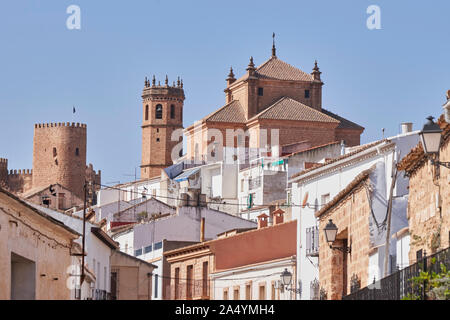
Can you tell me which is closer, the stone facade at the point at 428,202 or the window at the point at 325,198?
the stone facade at the point at 428,202

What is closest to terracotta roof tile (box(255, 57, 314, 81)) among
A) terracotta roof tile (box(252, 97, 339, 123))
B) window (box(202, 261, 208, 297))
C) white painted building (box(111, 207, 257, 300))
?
terracotta roof tile (box(252, 97, 339, 123))

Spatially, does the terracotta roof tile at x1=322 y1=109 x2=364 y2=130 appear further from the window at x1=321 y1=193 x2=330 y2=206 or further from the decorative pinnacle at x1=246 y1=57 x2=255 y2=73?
the window at x1=321 y1=193 x2=330 y2=206

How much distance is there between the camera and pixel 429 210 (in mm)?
21406

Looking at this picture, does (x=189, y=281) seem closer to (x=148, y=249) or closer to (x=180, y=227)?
(x=148, y=249)

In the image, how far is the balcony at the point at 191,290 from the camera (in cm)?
4694

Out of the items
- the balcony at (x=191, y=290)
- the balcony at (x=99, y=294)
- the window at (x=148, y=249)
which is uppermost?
the window at (x=148, y=249)

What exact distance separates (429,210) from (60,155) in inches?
4831

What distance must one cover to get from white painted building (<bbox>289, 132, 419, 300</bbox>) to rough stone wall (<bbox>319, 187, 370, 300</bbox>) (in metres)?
0.43

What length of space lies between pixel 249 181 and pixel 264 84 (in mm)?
24640

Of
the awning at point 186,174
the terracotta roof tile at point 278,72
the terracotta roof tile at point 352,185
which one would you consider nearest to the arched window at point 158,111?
the terracotta roof tile at point 278,72

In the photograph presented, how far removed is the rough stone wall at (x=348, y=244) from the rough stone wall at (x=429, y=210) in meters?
4.79

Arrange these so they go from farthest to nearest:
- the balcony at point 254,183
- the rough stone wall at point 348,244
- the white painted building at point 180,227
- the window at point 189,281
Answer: the balcony at point 254,183 < the white painted building at point 180,227 < the window at point 189,281 < the rough stone wall at point 348,244

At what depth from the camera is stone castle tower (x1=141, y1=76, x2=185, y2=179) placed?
144 meters

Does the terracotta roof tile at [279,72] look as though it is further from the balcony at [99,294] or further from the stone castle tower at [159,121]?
the balcony at [99,294]
